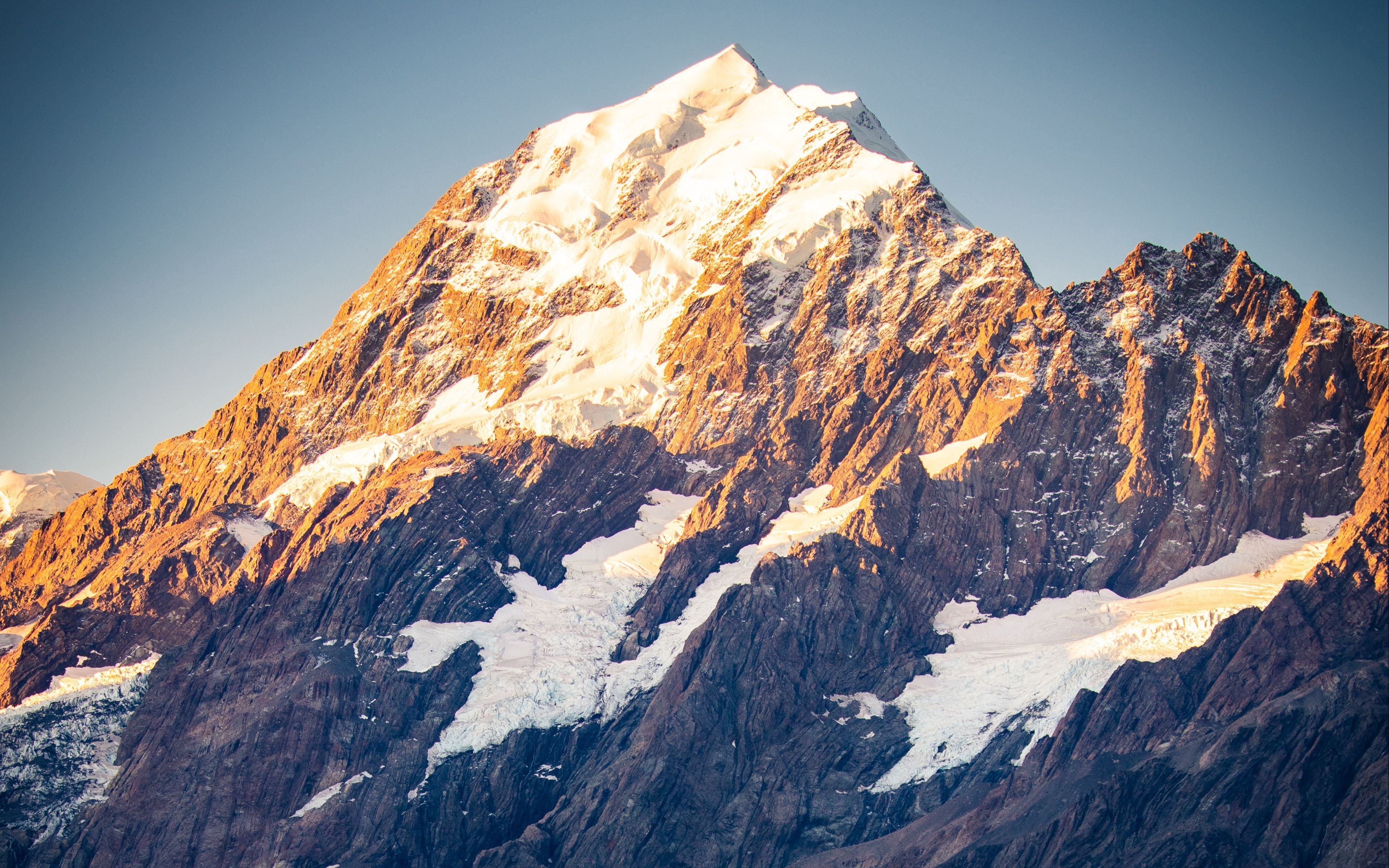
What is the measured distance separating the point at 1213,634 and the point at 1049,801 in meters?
24.2

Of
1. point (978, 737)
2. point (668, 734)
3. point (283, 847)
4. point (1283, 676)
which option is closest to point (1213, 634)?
point (1283, 676)

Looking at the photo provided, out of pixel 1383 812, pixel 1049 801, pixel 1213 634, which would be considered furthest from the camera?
pixel 1213 634

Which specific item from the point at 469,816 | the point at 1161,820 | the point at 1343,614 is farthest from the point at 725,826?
the point at 1343,614

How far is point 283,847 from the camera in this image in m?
196

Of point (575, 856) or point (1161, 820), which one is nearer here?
point (1161, 820)

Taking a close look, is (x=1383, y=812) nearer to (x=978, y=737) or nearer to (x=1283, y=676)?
(x=1283, y=676)

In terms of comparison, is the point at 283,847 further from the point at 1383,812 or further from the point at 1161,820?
the point at 1383,812

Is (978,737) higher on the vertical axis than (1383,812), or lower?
higher

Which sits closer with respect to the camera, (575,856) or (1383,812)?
(1383,812)

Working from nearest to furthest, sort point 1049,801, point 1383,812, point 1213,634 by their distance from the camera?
point 1383,812
point 1049,801
point 1213,634

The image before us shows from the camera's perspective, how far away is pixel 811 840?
192 m

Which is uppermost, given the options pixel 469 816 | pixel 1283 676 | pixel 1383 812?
pixel 469 816

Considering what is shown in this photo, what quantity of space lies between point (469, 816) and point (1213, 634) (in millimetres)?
70087

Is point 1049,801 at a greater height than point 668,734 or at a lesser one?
lesser
